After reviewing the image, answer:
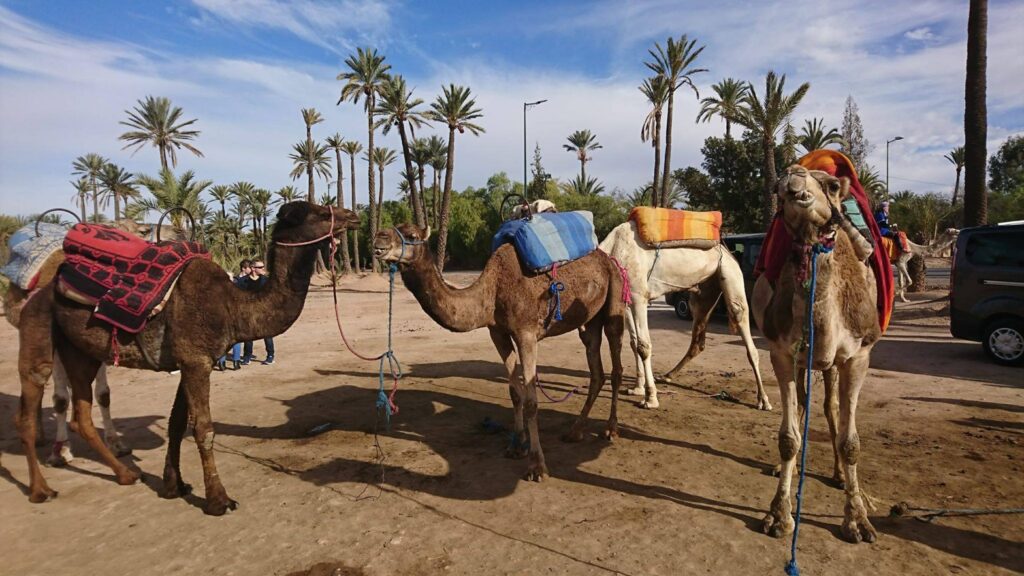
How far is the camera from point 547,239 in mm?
5305

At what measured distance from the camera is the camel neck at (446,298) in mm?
4441

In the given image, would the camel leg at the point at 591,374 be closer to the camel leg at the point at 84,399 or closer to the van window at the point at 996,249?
the camel leg at the point at 84,399

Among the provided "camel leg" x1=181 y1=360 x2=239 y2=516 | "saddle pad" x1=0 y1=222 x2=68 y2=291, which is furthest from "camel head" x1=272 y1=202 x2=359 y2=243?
"saddle pad" x1=0 y1=222 x2=68 y2=291

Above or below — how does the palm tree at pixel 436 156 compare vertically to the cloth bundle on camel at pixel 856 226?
above

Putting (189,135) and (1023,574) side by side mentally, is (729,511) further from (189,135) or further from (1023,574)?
(189,135)

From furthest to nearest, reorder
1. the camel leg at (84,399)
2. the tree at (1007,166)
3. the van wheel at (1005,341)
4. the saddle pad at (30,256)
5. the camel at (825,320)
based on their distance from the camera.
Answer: the tree at (1007,166) → the van wheel at (1005,341) → the saddle pad at (30,256) → the camel leg at (84,399) → the camel at (825,320)

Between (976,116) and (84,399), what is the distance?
18.9 metres

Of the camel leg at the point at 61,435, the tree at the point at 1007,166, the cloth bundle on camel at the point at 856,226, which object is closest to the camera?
the cloth bundle on camel at the point at 856,226

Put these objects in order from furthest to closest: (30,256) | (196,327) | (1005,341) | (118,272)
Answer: (1005,341) < (30,256) < (118,272) < (196,327)

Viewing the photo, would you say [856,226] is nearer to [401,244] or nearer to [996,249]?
[401,244]

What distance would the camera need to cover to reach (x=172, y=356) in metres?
4.66

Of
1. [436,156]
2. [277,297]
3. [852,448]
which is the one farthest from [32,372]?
[436,156]

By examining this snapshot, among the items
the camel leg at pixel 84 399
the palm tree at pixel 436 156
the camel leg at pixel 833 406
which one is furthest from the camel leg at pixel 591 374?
the palm tree at pixel 436 156

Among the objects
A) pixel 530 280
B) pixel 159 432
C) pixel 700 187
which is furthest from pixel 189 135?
pixel 530 280
